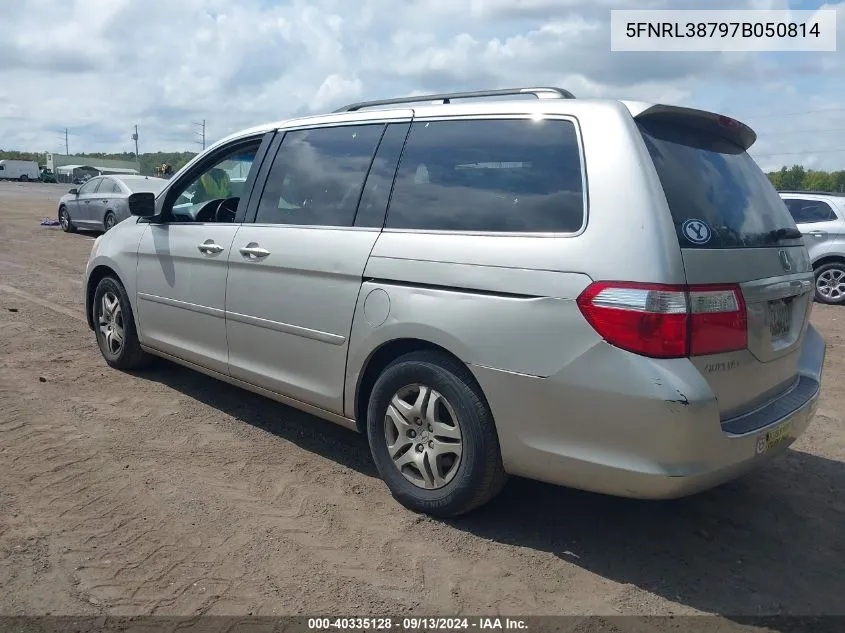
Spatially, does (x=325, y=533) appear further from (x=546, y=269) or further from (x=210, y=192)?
(x=210, y=192)

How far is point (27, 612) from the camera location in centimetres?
279

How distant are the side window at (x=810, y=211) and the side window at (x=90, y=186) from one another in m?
14.5

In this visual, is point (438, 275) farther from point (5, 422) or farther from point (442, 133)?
point (5, 422)

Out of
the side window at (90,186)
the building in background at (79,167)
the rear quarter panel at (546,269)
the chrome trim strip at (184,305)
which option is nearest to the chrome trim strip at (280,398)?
the chrome trim strip at (184,305)

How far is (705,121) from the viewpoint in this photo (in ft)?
11.3

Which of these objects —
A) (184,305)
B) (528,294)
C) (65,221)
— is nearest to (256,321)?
(184,305)

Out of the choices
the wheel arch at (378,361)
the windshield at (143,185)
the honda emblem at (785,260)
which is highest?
the windshield at (143,185)

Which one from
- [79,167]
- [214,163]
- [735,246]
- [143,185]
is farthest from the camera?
[79,167]

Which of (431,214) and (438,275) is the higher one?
(431,214)

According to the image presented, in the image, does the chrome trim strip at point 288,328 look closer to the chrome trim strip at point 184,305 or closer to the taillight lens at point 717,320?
the chrome trim strip at point 184,305

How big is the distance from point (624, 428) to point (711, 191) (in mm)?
1167

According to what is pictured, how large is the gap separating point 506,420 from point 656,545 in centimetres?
98

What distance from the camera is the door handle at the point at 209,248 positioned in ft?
15.1

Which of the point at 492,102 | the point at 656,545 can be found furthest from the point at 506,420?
the point at 492,102
